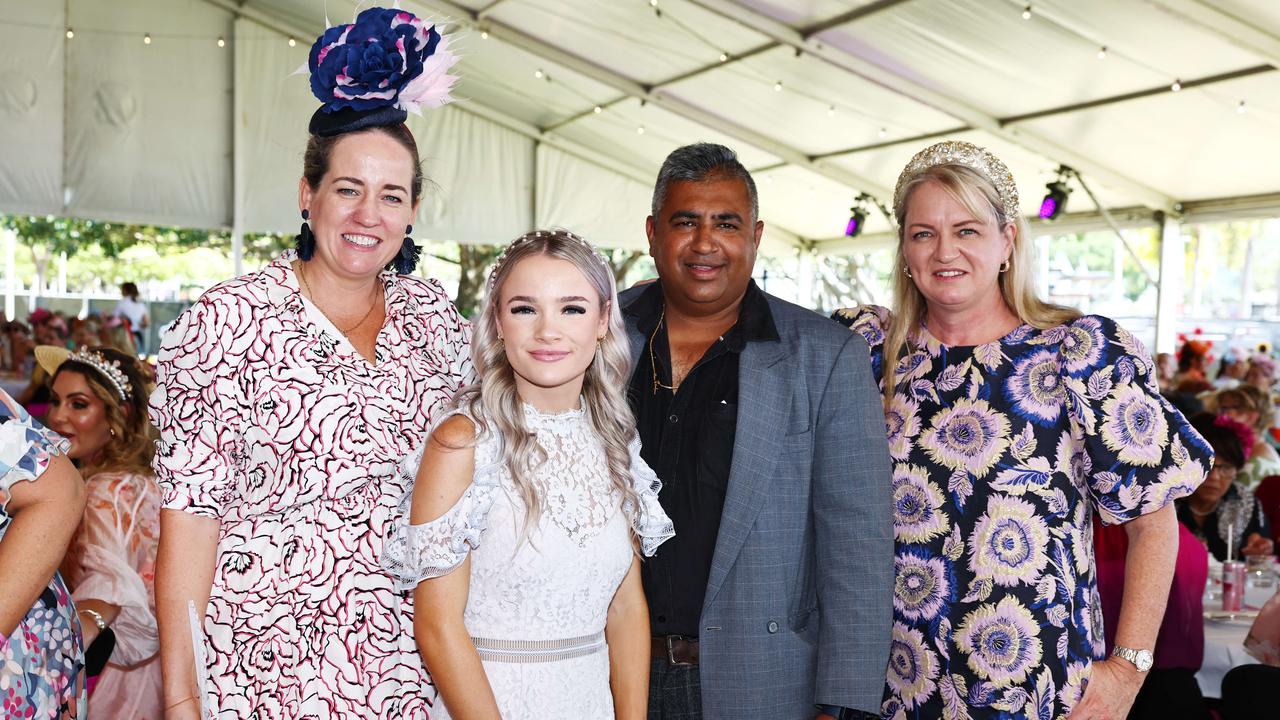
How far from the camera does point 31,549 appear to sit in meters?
1.82

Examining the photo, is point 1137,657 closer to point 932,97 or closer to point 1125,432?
point 1125,432

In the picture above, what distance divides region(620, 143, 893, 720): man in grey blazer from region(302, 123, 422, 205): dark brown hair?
617 millimetres

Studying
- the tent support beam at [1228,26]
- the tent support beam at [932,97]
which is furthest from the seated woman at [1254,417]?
the tent support beam at [932,97]

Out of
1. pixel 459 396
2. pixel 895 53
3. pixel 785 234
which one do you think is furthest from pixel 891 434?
pixel 785 234

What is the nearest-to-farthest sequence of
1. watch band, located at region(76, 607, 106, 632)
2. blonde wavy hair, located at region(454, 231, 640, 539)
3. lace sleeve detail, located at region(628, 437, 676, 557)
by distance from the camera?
blonde wavy hair, located at region(454, 231, 640, 539), lace sleeve detail, located at region(628, 437, 676, 557), watch band, located at region(76, 607, 106, 632)

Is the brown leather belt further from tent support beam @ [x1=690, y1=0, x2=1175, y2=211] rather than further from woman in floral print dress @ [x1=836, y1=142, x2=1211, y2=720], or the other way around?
tent support beam @ [x1=690, y1=0, x2=1175, y2=211]

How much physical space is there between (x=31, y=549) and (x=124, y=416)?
214cm

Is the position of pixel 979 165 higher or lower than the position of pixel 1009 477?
higher

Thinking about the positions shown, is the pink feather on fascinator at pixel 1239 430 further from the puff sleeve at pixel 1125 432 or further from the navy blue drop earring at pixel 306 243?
the navy blue drop earring at pixel 306 243

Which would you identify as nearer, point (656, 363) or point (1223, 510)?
point (656, 363)

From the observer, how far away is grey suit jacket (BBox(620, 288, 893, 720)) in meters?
2.26

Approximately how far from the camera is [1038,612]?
89.7 inches

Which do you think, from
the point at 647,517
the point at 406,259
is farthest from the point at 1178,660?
the point at 406,259

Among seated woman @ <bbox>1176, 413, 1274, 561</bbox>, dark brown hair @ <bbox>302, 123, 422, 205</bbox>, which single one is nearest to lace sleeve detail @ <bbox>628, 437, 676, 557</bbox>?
dark brown hair @ <bbox>302, 123, 422, 205</bbox>
